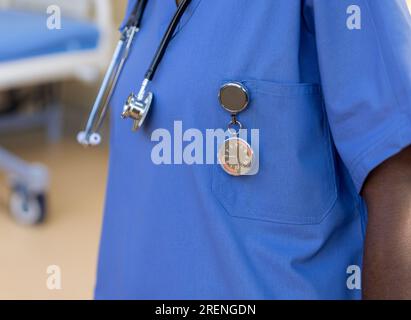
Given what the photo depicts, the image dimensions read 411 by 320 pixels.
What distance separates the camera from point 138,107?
2.52 ft

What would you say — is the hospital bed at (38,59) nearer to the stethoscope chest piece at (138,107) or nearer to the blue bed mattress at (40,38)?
the blue bed mattress at (40,38)

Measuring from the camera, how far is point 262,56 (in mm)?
720

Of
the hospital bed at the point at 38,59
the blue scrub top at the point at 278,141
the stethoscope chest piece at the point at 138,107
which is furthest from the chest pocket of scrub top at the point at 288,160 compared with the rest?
the hospital bed at the point at 38,59

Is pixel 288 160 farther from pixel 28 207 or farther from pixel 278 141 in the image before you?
pixel 28 207

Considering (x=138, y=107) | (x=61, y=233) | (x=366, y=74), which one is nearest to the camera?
(x=366, y=74)

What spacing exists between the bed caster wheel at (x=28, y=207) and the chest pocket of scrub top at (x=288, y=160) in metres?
1.94

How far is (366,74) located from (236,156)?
149mm

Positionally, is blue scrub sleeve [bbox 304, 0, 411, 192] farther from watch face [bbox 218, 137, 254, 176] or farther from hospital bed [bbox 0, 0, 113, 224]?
hospital bed [bbox 0, 0, 113, 224]

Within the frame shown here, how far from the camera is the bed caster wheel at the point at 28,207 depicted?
260 cm

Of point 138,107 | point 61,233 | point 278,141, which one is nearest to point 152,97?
point 138,107

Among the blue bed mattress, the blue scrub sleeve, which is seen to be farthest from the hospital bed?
the blue scrub sleeve
